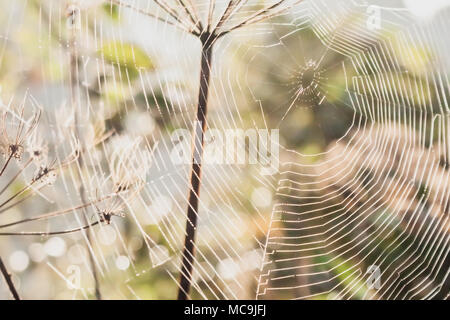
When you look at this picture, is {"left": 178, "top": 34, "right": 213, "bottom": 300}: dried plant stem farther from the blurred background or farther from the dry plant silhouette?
the blurred background

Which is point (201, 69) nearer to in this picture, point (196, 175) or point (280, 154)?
point (196, 175)

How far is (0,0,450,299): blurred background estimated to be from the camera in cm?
93

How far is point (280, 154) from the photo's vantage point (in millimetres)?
1145

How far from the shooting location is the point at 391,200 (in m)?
1.15

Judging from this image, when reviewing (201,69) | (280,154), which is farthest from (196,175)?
(280,154)

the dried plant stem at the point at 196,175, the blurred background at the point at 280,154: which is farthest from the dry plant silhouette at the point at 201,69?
the blurred background at the point at 280,154

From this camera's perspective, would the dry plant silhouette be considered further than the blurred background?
No

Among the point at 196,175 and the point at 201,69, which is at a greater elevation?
the point at 201,69

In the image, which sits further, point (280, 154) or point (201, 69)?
point (280, 154)

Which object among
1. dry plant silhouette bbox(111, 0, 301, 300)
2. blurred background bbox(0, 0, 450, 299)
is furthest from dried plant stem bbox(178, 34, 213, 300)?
blurred background bbox(0, 0, 450, 299)

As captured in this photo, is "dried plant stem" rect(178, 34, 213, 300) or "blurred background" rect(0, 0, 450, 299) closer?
"dried plant stem" rect(178, 34, 213, 300)

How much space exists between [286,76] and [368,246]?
20.9 inches

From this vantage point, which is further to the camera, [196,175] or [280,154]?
[280,154]

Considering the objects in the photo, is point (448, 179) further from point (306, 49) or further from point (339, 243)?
point (306, 49)
